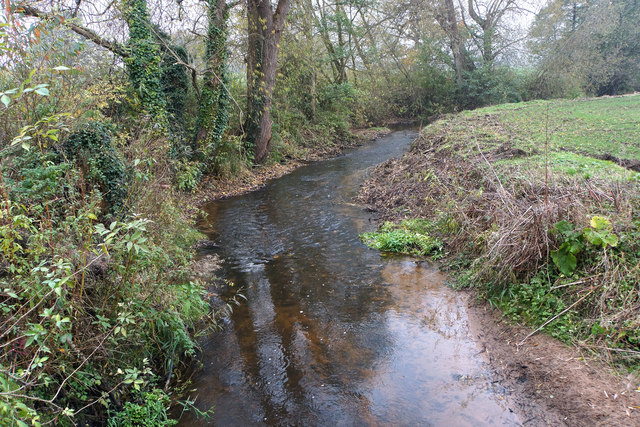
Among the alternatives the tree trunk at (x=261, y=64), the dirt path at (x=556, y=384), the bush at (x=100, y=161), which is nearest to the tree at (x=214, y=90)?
the tree trunk at (x=261, y=64)

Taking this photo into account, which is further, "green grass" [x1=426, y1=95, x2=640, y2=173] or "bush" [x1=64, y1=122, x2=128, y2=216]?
"green grass" [x1=426, y1=95, x2=640, y2=173]

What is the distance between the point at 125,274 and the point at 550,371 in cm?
416

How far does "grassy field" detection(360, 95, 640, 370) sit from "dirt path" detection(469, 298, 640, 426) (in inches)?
8.4

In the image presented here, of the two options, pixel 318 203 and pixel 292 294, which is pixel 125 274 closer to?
pixel 292 294

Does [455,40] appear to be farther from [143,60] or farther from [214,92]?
[143,60]

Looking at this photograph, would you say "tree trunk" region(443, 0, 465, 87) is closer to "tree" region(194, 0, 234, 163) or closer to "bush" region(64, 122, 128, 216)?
"tree" region(194, 0, 234, 163)

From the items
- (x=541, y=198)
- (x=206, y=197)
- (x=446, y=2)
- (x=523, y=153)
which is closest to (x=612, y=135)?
(x=523, y=153)

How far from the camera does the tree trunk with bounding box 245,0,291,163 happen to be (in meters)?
14.2

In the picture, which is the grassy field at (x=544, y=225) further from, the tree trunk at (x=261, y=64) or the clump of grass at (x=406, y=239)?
the tree trunk at (x=261, y=64)

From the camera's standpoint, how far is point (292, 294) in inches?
244

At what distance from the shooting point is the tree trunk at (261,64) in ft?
46.5

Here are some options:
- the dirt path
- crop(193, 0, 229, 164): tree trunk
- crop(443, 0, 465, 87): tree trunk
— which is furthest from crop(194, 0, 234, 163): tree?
crop(443, 0, 465, 87): tree trunk

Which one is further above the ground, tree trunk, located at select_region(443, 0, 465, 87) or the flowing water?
tree trunk, located at select_region(443, 0, 465, 87)

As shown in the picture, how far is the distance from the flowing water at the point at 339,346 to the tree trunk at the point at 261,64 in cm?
730
